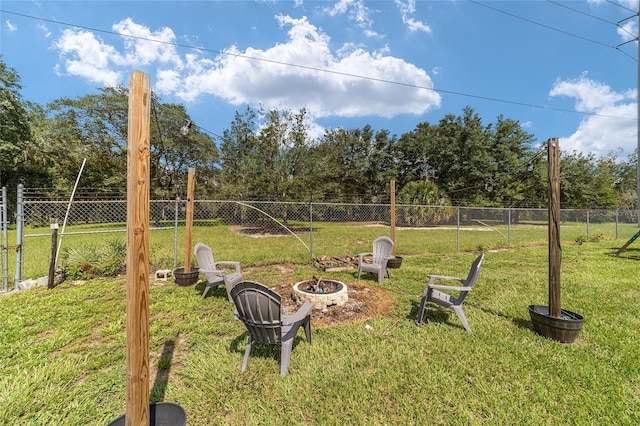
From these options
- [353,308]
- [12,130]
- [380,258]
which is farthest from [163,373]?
[12,130]

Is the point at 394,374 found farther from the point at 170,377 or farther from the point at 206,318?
the point at 206,318

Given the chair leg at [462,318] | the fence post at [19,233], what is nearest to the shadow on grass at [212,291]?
the fence post at [19,233]

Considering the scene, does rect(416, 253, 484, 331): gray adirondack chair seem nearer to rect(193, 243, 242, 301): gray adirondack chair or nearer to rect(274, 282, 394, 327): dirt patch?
rect(274, 282, 394, 327): dirt patch

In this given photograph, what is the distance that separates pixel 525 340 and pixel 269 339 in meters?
3.01

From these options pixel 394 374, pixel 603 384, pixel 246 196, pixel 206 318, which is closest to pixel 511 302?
pixel 603 384

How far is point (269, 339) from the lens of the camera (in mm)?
2545

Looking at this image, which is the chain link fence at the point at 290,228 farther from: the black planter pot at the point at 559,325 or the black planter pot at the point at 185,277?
the black planter pot at the point at 559,325

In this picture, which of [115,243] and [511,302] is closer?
[511,302]

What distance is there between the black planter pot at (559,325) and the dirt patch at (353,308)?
5.98 feet

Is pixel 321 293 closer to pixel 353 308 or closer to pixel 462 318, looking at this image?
pixel 353 308

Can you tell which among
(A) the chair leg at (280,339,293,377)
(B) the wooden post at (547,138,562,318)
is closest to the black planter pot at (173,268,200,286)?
(A) the chair leg at (280,339,293,377)

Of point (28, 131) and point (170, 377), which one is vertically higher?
point (28, 131)

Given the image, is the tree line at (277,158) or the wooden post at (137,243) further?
the tree line at (277,158)

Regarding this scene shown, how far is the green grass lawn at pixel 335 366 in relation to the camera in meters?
2.02
